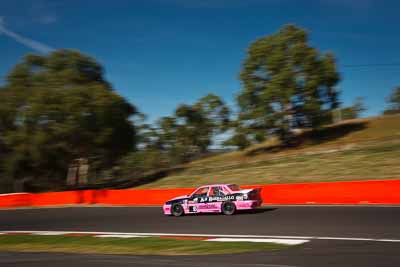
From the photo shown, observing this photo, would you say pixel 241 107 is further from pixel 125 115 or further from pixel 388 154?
pixel 388 154

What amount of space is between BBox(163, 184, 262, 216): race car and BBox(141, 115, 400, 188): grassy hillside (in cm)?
1153

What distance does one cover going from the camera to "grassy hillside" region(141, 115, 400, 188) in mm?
29375

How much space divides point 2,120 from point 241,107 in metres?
24.1

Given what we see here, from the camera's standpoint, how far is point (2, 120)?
43.4 metres

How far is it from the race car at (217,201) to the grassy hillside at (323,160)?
1153cm

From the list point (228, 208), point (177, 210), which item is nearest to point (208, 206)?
point (228, 208)

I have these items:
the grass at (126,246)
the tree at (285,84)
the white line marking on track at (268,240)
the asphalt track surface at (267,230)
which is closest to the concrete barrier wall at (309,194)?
the asphalt track surface at (267,230)

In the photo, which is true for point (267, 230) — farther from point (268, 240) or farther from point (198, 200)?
point (198, 200)

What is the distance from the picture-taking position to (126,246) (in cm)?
1166

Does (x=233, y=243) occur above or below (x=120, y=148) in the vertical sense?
below

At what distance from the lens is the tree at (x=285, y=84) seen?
4691cm

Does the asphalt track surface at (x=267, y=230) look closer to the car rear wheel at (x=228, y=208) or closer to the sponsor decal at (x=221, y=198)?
the car rear wheel at (x=228, y=208)

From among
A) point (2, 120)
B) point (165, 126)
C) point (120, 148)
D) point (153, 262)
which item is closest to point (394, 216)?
point (153, 262)

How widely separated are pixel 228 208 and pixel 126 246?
6827 millimetres
